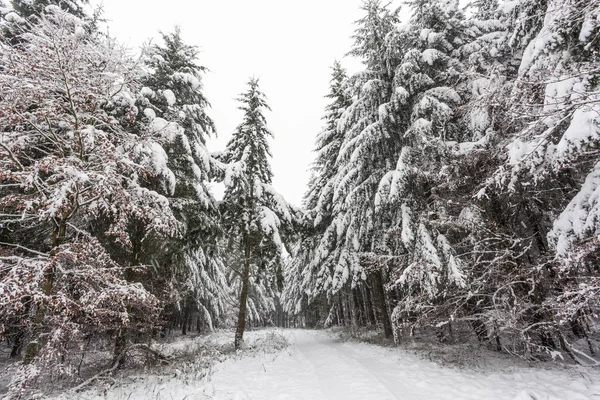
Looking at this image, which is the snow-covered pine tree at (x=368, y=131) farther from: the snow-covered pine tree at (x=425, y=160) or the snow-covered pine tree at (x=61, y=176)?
the snow-covered pine tree at (x=61, y=176)

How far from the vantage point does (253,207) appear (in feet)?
49.1

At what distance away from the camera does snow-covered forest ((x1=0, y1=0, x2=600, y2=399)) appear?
5316 mm

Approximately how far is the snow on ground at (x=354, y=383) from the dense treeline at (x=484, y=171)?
3.00 ft

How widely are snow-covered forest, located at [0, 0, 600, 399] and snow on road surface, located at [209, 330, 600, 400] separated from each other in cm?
78

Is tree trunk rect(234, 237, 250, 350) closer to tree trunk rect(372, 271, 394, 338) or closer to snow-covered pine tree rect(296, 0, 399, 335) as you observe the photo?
snow-covered pine tree rect(296, 0, 399, 335)

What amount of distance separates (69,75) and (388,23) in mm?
12884

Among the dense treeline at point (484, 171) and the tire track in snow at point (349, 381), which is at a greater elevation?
the dense treeline at point (484, 171)

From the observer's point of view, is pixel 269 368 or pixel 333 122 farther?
pixel 333 122

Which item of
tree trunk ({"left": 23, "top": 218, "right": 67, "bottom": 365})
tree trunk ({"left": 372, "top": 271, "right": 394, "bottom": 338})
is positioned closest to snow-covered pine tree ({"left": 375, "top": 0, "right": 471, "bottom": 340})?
tree trunk ({"left": 372, "top": 271, "right": 394, "bottom": 338})

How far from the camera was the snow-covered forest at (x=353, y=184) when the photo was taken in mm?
5316

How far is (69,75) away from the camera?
5.77 meters

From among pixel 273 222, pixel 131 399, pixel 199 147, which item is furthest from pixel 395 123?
pixel 131 399

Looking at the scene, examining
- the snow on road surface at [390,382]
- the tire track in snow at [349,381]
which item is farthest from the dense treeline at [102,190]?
the tire track in snow at [349,381]

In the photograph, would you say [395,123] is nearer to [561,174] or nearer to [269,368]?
[561,174]
